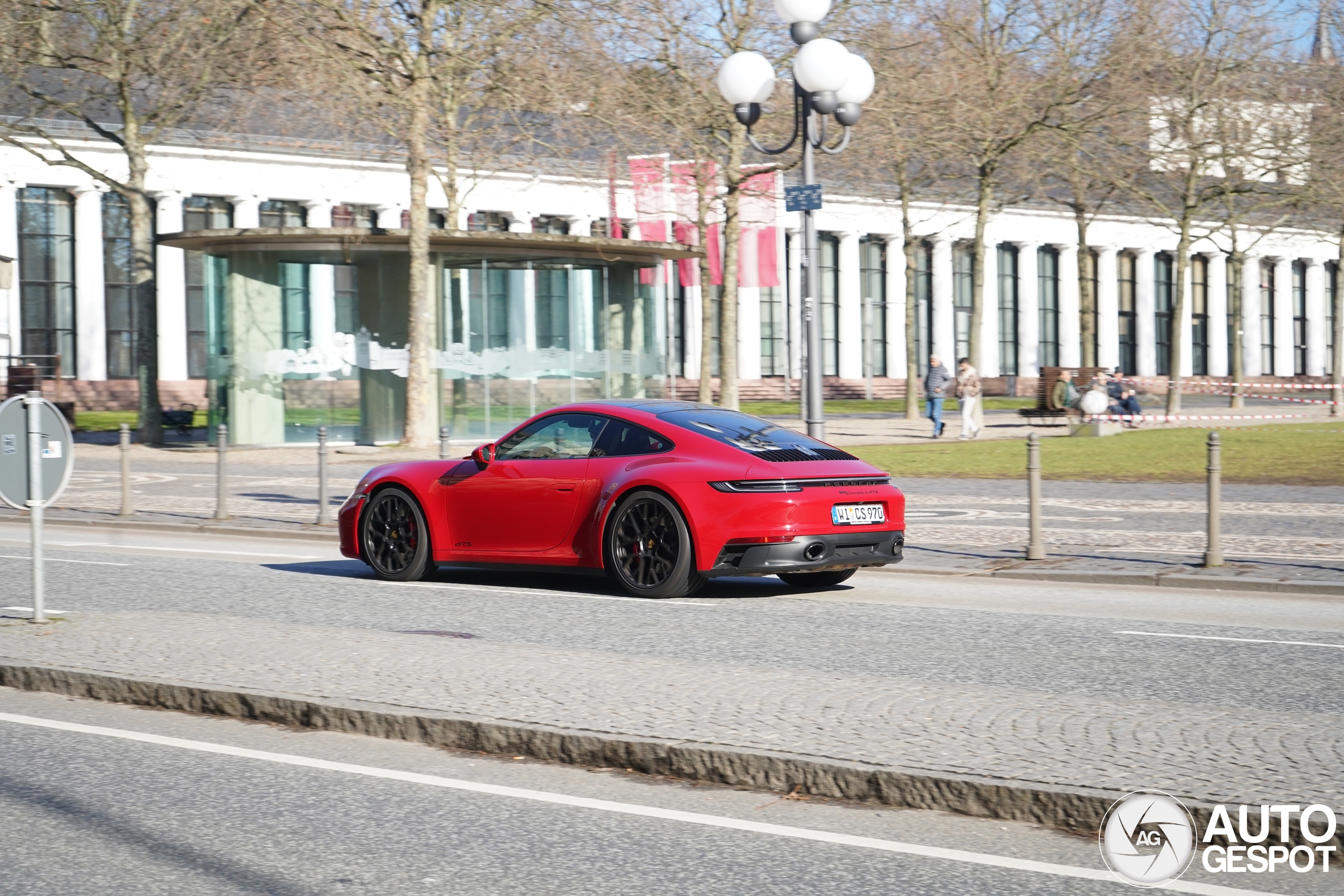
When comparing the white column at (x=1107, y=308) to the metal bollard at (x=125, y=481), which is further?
the white column at (x=1107, y=308)

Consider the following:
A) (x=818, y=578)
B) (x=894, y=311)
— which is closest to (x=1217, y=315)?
(x=894, y=311)

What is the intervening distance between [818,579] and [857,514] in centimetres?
157

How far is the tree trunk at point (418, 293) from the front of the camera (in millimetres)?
29719

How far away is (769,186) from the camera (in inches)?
1519

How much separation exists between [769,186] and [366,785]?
33521 mm

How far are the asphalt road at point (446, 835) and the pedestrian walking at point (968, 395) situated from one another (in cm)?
2789

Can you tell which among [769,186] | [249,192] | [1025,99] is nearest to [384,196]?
[249,192]

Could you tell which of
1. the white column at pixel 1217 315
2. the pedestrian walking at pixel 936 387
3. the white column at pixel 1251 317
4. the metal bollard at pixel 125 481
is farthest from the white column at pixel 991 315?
the metal bollard at pixel 125 481

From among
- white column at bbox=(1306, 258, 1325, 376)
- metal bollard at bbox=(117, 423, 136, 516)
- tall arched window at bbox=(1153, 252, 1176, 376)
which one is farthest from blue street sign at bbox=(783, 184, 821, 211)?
white column at bbox=(1306, 258, 1325, 376)

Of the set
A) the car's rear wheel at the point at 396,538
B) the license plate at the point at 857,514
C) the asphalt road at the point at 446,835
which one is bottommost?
the asphalt road at the point at 446,835

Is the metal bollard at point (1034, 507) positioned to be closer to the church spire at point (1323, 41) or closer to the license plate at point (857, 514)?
the license plate at point (857, 514)

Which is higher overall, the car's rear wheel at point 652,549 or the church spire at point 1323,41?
the church spire at point 1323,41

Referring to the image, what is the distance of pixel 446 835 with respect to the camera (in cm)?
537

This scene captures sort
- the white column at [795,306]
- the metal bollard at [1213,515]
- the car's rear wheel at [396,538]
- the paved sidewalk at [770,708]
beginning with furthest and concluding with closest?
the white column at [795,306] → the metal bollard at [1213,515] → the car's rear wheel at [396,538] → the paved sidewalk at [770,708]
